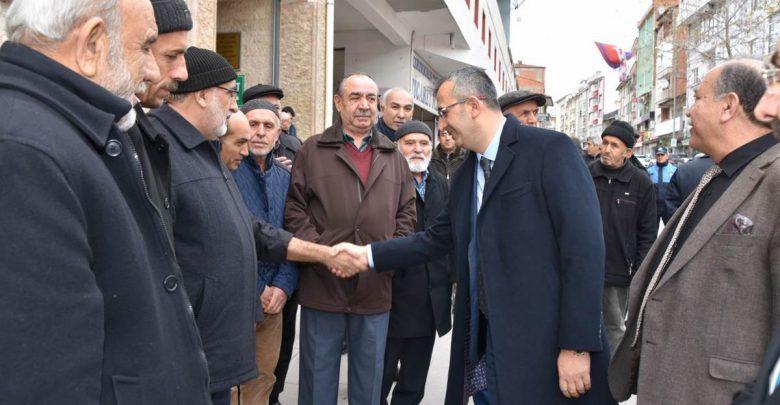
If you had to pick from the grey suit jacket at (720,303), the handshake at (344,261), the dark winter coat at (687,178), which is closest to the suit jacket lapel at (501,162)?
the grey suit jacket at (720,303)

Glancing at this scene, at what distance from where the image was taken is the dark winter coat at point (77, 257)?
114cm

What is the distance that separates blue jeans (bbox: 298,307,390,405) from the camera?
11.7 ft

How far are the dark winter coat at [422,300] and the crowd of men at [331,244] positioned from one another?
0.05 feet

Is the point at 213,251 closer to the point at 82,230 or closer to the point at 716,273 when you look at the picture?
the point at 82,230

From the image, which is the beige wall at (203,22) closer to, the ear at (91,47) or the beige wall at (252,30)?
the beige wall at (252,30)

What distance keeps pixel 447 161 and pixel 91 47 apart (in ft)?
14.6

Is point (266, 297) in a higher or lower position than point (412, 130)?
lower

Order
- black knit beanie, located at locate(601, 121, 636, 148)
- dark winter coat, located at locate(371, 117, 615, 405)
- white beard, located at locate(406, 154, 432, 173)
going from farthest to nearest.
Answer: black knit beanie, located at locate(601, 121, 636, 148) → white beard, located at locate(406, 154, 432, 173) → dark winter coat, located at locate(371, 117, 615, 405)

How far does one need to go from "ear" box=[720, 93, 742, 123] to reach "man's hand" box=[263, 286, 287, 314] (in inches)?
95.3

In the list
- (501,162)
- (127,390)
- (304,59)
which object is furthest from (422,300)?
(304,59)

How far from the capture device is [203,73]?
2.59 metres

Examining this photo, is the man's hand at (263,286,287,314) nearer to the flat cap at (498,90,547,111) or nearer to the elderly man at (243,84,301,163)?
the elderly man at (243,84,301,163)

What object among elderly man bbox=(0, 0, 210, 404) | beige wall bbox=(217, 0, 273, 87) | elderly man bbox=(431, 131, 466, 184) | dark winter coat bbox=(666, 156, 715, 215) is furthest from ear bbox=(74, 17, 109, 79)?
dark winter coat bbox=(666, 156, 715, 215)

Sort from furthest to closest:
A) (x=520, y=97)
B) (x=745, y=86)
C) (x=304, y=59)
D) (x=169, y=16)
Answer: (x=304, y=59) < (x=520, y=97) < (x=745, y=86) < (x=169, y=16)
